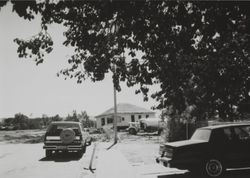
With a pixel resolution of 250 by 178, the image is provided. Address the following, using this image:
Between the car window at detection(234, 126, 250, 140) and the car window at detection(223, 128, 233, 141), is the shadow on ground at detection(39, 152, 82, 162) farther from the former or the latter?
the car window at detection(234, 126, 250, 140)

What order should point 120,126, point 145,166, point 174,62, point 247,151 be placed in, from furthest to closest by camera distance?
1. point 120,126
2. point 145,166
3. point 247,151
4. point 174,62

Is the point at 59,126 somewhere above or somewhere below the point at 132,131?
above

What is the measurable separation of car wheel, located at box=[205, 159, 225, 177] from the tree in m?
1.47

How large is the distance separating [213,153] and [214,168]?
1.54 ft

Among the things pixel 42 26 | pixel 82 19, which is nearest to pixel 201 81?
pixel 82 19

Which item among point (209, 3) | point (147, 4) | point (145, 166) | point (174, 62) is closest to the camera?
point (209, 3)

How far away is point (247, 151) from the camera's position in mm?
10430

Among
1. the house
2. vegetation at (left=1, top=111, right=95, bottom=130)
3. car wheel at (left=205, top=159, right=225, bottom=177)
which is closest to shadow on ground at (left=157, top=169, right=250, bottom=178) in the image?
car wheel at (left=205, top=159, right=225, bottom=177)

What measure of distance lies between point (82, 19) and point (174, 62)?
267cm

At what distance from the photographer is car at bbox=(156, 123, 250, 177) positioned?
10248 mm

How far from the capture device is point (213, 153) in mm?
10344

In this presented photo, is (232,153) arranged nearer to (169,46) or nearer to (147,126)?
(169,46)

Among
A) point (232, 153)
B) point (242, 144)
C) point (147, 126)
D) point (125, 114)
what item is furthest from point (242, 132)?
point (125, 114)

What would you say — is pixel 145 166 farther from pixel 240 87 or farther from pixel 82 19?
pixel 82 19
